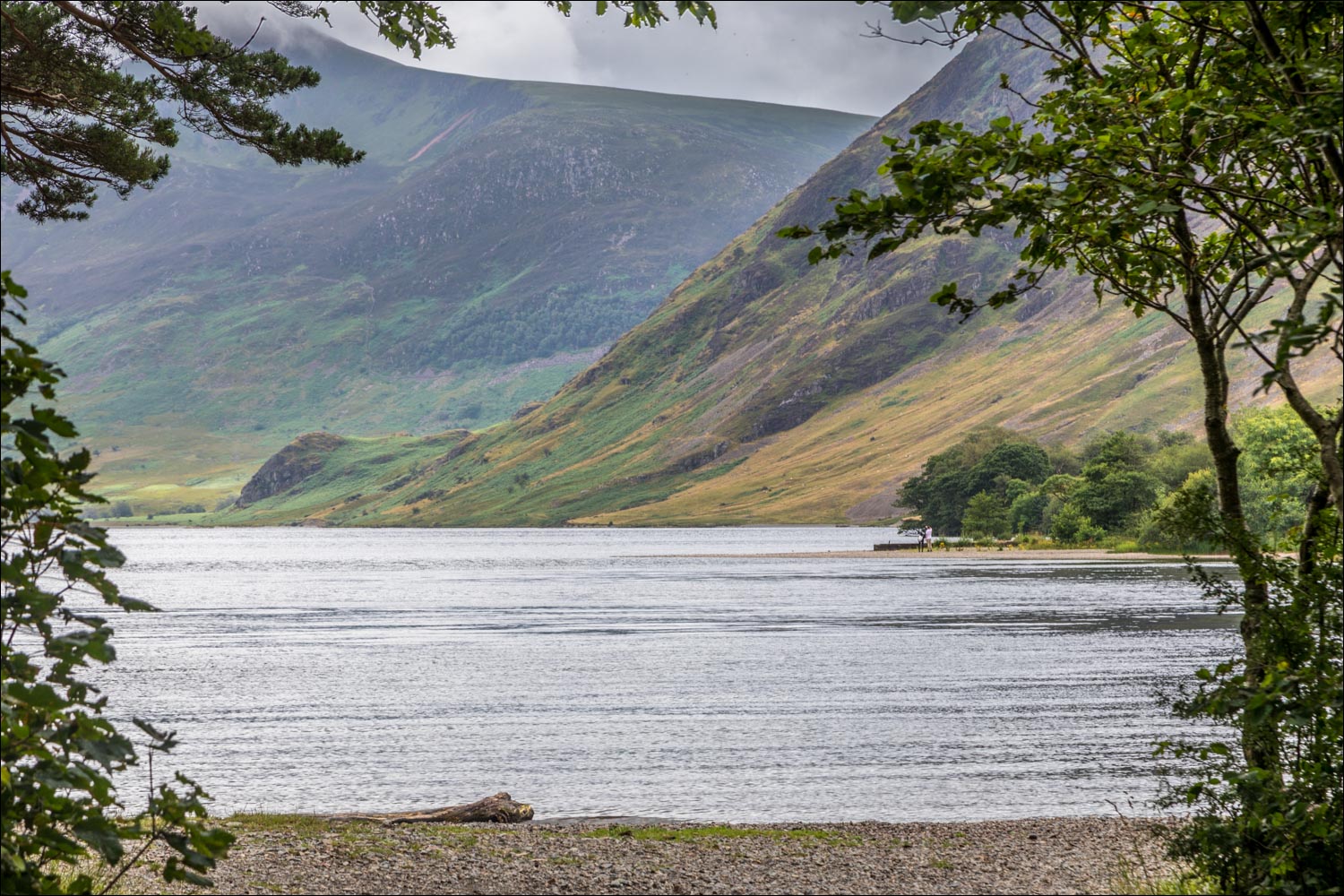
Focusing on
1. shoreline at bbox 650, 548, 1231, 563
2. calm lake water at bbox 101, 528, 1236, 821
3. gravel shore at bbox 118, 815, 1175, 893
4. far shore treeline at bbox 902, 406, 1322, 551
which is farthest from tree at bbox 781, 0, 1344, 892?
shoreline at bbox 650, 548, 1231, 563

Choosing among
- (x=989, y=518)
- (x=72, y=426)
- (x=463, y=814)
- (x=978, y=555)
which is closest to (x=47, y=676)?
(x=72, y=426)

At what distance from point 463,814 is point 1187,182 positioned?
17599mm

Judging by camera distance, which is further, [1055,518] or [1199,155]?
[1055,518]

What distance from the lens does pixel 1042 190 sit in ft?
34.7

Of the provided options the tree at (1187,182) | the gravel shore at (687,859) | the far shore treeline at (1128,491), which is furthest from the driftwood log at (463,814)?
the far shore treeline at (1128,491)

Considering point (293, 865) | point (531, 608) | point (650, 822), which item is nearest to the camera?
point (293, 865)

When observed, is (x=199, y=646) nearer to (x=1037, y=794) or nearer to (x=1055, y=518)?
(x=1037, y=794)

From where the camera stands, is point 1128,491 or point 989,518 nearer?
point 1128,491

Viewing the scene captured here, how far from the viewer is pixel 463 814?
75.5 feet

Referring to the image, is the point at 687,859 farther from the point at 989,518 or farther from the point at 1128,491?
the point at 989,518

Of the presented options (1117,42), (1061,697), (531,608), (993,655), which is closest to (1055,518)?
(531,608)

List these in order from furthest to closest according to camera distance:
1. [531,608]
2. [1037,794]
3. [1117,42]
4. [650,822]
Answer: [531,608]
[1037,794]
[650,822]
[1117,42]

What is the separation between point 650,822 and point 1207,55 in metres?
16.6

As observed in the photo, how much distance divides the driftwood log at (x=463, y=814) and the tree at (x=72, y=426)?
8.35 metres
